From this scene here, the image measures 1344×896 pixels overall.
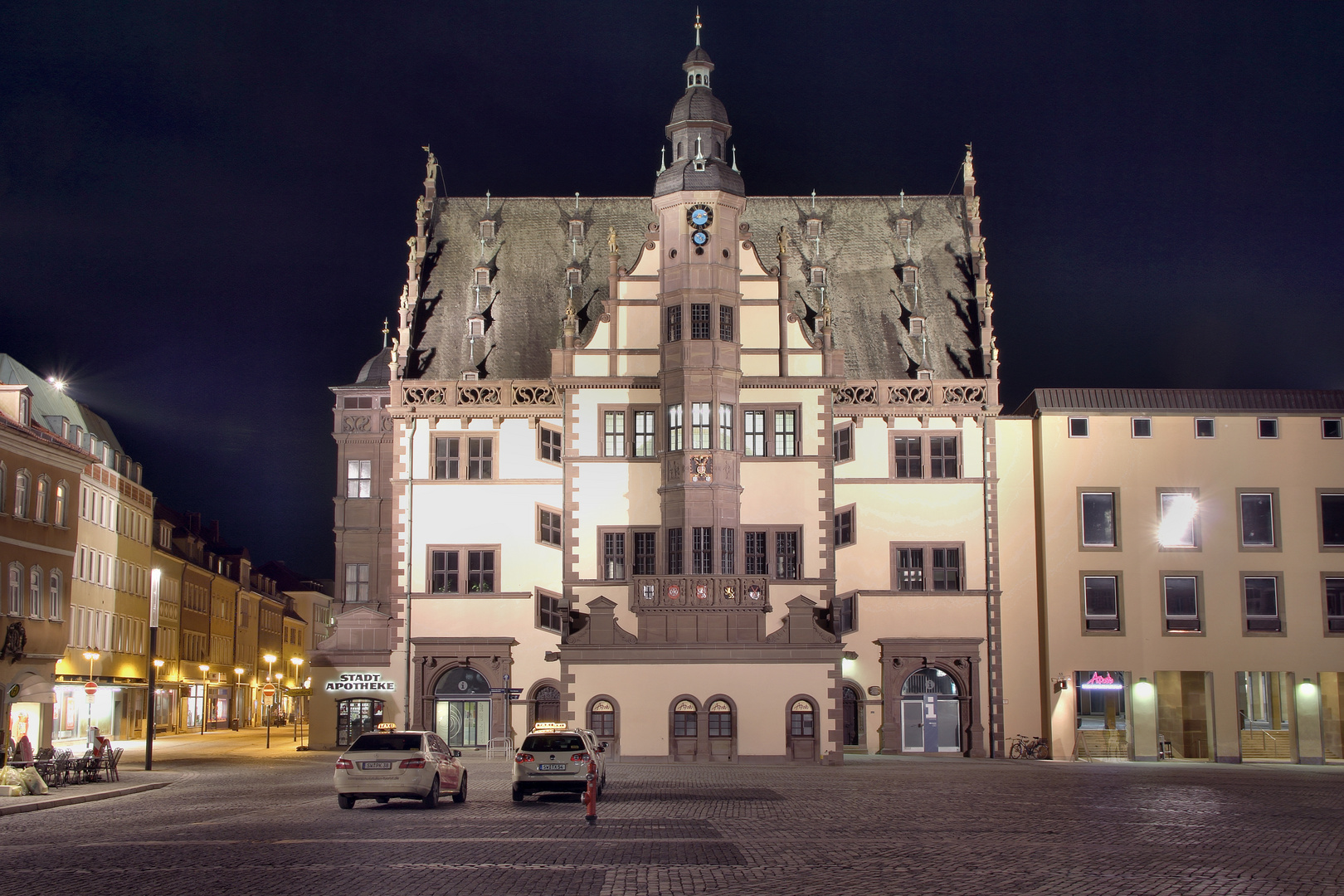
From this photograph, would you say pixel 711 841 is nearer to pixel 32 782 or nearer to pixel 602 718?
pixel 32 782

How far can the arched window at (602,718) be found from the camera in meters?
53.2

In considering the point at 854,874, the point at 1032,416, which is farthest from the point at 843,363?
the point at 854,874

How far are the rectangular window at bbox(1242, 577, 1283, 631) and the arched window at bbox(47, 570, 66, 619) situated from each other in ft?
146

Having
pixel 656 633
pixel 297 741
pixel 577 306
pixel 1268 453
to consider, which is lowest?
pixel 297 741

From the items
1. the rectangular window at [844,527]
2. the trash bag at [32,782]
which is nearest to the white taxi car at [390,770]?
the trash bag at [32,782]

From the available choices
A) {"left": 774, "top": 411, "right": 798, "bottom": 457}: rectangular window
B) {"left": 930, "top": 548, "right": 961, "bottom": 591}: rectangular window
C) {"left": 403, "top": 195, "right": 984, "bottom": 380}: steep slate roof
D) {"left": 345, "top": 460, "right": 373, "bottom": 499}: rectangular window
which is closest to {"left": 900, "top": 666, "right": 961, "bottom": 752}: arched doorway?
{"left": 930, "top": 548, "right": 961, "bottom": 591}: rectangular window

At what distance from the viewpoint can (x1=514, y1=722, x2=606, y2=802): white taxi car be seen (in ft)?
108

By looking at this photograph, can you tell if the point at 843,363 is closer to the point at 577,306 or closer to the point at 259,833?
the point at 577,306

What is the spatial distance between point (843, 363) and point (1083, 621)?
13.7 m

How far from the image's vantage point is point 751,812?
30.4m

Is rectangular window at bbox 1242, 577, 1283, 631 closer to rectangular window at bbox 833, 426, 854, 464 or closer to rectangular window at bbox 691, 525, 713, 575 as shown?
rectangular window at bbox 833, 426, 854, 464

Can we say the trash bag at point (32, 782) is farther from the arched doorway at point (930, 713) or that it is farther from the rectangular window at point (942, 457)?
the rectangular window at point (942, 457)

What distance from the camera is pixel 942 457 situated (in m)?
60.2

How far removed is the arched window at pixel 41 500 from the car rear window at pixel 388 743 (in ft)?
85.9
